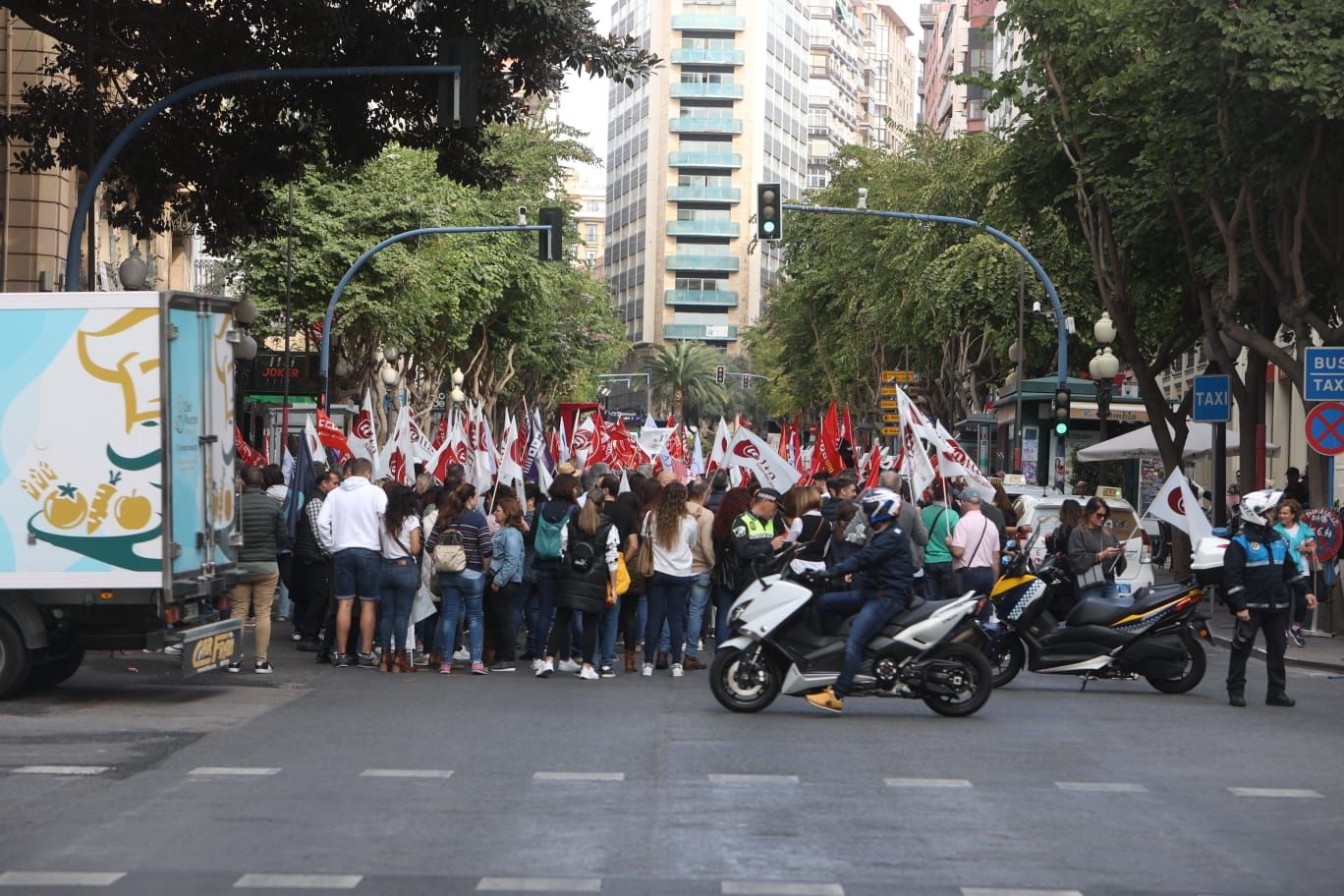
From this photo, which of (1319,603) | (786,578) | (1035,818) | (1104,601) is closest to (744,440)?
(1319,603)

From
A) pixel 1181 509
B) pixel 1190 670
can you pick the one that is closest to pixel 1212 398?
pixel 1181 509

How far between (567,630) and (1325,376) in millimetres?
8584

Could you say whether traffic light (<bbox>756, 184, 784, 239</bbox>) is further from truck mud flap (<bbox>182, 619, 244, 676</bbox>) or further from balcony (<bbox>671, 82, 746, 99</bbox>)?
balcony (<bbox>671, 82, 746, 99</bbox>)

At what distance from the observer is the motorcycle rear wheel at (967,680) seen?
14.5m

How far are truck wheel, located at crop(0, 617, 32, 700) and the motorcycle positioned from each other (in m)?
4.73

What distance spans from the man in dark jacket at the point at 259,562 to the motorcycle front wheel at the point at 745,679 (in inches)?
159

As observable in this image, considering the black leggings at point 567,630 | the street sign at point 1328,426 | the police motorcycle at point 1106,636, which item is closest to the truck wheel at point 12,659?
the black leggings at point 567,630

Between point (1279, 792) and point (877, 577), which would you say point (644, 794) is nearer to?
point (1279, 792)

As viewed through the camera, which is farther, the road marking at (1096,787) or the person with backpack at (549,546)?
the person with backpack at (549,546)

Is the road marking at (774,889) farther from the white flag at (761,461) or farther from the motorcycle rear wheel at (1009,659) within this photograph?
the white flag at (761,461)

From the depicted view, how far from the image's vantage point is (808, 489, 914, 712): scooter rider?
14.3 m

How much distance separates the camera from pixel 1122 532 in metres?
24.5

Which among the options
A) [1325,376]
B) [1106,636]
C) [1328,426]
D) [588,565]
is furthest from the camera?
[1325,376]

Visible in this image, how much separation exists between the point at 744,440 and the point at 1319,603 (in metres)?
6.98
